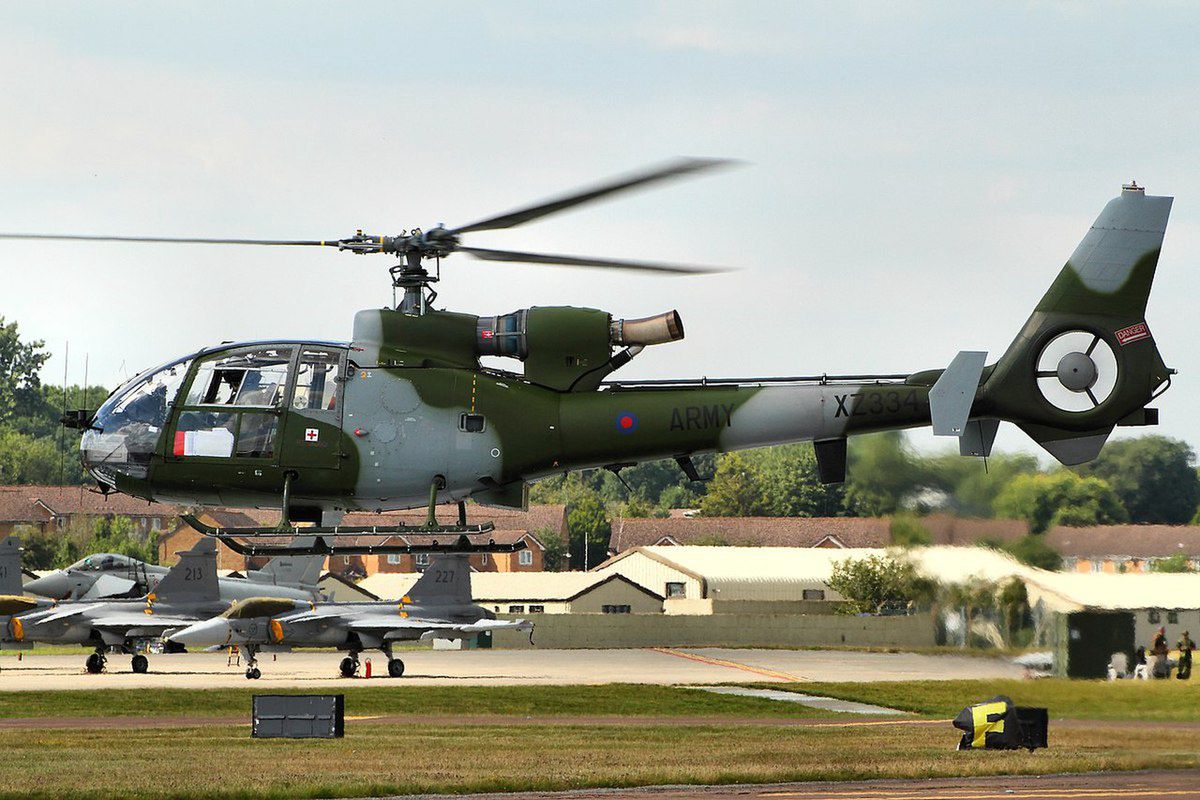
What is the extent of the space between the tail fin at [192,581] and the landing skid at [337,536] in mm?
45457

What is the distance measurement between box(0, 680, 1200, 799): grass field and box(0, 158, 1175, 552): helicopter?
7245 millimetres

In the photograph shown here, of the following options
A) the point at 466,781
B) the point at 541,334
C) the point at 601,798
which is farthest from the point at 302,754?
the point at 541,334

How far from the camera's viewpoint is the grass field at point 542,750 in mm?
29031

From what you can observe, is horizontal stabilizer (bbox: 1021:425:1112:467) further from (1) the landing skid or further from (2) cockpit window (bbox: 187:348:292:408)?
(2) cockpit window (bbox: 187:348:292:408)

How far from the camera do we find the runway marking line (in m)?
65.6

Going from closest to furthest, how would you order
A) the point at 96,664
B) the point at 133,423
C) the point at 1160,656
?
the point at 133,423, the point at 1160,656, the point at 96,664

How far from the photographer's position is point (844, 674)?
65625mm

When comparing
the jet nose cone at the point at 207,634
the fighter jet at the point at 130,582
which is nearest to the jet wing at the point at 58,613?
the fighter jet at the point at 130,582

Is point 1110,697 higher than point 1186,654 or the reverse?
the reverse

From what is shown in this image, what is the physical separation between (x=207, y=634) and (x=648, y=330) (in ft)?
141

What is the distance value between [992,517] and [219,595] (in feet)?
156

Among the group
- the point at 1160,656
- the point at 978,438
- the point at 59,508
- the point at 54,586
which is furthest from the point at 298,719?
the point at 59,508

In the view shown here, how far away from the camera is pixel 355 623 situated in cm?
6400

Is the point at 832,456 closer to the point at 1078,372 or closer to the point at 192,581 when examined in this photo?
the point at 1078,372
